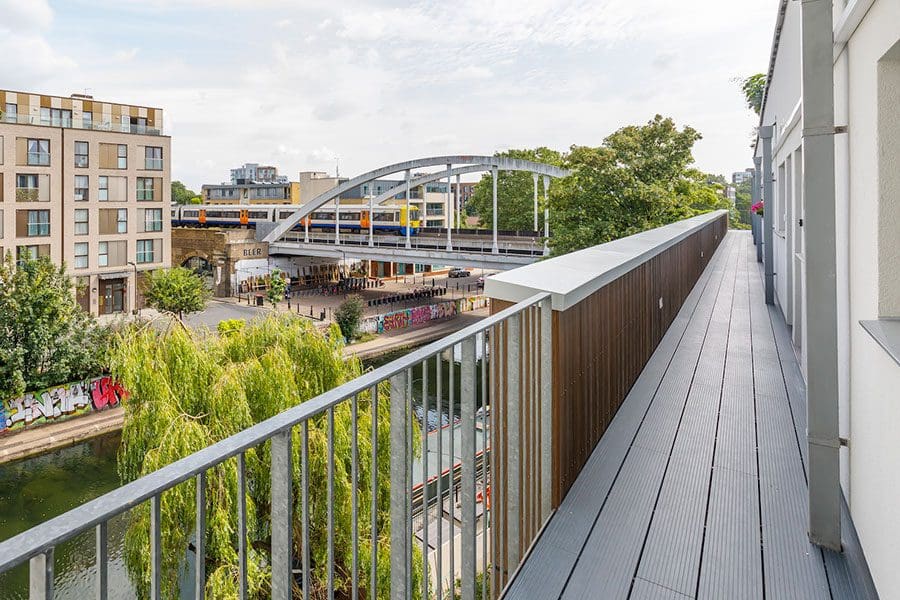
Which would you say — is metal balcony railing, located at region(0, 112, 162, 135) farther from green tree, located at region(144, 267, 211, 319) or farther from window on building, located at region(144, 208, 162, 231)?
green tree, located at region(144, 267, 211, 319)

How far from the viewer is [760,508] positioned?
2500 mm

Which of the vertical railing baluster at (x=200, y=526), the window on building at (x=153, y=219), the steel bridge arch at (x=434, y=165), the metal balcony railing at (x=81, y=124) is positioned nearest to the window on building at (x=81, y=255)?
the window on building at (x=153, y=219)

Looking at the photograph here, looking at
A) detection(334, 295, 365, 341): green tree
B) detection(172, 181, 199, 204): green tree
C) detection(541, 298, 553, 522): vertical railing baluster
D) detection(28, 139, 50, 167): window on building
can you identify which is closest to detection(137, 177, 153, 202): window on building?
detection(28, 139, 50, 167): window on building

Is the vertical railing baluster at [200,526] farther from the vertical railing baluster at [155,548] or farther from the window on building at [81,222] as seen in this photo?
the window on building at [81,222]

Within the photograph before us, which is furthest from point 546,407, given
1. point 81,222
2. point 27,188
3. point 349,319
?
point 81,222

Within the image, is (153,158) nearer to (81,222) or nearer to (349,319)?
(81,222)

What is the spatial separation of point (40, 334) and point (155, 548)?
18.6 m

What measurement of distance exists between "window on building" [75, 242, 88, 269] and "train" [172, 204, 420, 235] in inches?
586

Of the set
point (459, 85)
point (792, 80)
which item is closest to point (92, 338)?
point (792, 80)

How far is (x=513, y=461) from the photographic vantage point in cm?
217

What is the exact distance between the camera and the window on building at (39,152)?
2508 centimetres

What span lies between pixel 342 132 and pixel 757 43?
254ft

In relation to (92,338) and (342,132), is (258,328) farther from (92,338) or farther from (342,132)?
(342,132)

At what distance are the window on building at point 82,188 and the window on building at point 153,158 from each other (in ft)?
9.70
